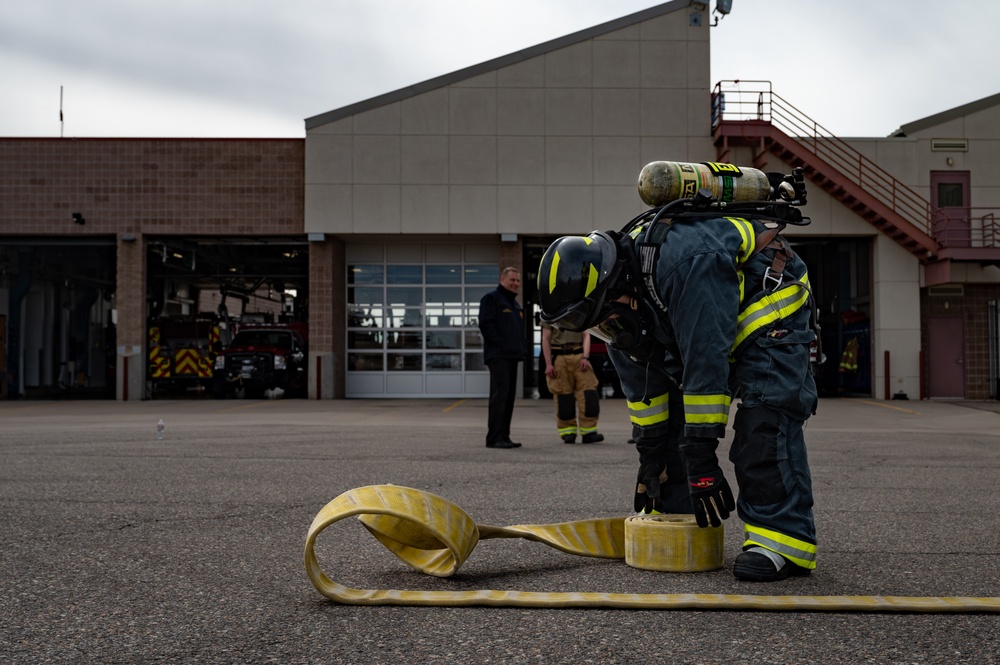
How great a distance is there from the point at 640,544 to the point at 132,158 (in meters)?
24.8

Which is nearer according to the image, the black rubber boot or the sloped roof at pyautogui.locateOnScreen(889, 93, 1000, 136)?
the black rubber boot

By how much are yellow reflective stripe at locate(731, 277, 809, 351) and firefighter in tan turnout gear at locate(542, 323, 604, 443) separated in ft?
24.1

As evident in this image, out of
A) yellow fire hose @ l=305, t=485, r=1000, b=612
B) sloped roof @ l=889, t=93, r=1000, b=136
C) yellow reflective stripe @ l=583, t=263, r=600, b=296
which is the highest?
sloped roof @ l=889, t=93, r=1000, b=136

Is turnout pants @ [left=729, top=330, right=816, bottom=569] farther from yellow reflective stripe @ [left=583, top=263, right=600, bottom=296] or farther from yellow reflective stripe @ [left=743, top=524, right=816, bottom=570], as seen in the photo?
yellow reflective stripe @ [left=583, top=263, right=600, bottom=296]

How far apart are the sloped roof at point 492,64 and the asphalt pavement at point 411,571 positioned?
1678 centimetres

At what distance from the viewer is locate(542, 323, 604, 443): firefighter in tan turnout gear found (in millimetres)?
11609

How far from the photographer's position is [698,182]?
14.7 ft

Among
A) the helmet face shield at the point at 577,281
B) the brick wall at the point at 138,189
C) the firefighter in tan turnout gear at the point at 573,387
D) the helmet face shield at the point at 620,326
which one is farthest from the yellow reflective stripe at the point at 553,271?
the brick wall at the point at 138,189

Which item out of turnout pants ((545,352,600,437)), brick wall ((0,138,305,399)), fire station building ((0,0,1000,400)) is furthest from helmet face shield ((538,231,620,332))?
brick wall ((0,138,305,399))

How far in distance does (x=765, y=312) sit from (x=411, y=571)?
1847 mm

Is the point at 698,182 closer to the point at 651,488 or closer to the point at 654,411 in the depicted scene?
the point at 654,411

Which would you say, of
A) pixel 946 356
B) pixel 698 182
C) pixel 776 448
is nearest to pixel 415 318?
pixel 946 356

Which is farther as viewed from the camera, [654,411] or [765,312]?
[654,411]

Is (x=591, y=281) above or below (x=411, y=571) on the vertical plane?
above
